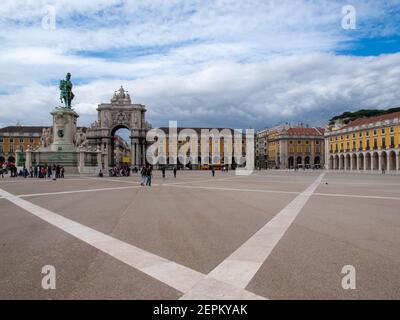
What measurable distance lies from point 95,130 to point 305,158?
73.6 metres

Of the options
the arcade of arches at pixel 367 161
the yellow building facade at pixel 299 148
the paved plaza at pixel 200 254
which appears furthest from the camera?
the yellow building facade at pixel 299 148

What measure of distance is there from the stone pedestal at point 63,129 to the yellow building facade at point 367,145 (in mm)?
60279

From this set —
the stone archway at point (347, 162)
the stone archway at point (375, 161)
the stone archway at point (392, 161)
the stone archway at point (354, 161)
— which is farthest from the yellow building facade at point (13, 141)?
the stone archway at point (392, 161)

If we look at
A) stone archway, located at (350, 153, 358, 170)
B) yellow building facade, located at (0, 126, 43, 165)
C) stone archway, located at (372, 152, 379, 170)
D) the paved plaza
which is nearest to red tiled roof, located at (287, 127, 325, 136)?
stone archway, located at (350, 153, 358, 170)

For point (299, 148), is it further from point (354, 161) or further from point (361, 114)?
point (354, 161)

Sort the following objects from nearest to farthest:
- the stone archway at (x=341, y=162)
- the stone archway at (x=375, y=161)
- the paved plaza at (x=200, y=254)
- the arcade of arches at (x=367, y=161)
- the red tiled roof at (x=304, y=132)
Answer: the paved plaza at (x=200, y=254) → the arcade of arches at (x=367, y=161) → the stone archway at (x=375, y=161) → the stone archway at (x=341, y=162) → the red tiled roof at (x=304, y=132)

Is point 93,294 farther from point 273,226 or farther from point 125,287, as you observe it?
point 273,226

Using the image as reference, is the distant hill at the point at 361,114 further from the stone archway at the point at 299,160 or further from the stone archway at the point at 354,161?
the stone archway at the point at 354,161

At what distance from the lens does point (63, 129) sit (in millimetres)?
43781

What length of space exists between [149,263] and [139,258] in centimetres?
34

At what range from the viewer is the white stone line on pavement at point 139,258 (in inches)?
178

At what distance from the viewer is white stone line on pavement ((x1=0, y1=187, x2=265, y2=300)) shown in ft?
13.9

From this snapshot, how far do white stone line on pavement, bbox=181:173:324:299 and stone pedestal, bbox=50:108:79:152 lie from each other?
3973 cm

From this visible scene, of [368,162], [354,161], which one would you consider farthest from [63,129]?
[354,161]
